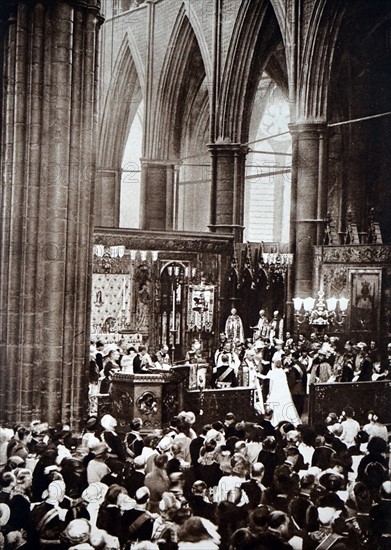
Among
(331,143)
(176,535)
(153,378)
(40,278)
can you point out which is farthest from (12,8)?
(331,143)

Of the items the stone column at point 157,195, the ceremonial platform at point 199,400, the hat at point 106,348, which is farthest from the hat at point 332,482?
the stone column at point 157,195

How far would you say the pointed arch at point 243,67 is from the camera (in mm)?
25953

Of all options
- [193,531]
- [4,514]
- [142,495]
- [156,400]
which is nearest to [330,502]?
[193,531]

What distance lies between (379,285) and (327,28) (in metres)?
7.61

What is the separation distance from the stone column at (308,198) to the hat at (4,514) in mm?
15784

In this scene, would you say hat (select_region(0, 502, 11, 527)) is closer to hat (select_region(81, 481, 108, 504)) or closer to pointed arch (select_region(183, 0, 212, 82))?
hat (select_region(81, 481, 108, 504))

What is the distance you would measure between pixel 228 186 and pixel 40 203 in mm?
14891

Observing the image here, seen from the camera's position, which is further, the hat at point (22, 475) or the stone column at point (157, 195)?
the stone column at point (157, 195)

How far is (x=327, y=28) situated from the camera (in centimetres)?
2327

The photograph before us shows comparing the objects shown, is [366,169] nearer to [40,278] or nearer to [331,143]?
[331,143]

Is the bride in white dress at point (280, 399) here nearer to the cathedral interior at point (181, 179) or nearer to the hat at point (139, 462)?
the cathedral interior at point (181, 179)

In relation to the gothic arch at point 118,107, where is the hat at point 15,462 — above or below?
below

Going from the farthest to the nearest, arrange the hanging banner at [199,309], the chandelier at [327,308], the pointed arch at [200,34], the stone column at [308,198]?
the pointed arch at [200,34]
the hanging banner at [199,309]
the stone column at [308,198]
the chandelier at [327,308]

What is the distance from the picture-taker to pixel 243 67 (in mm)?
26438
